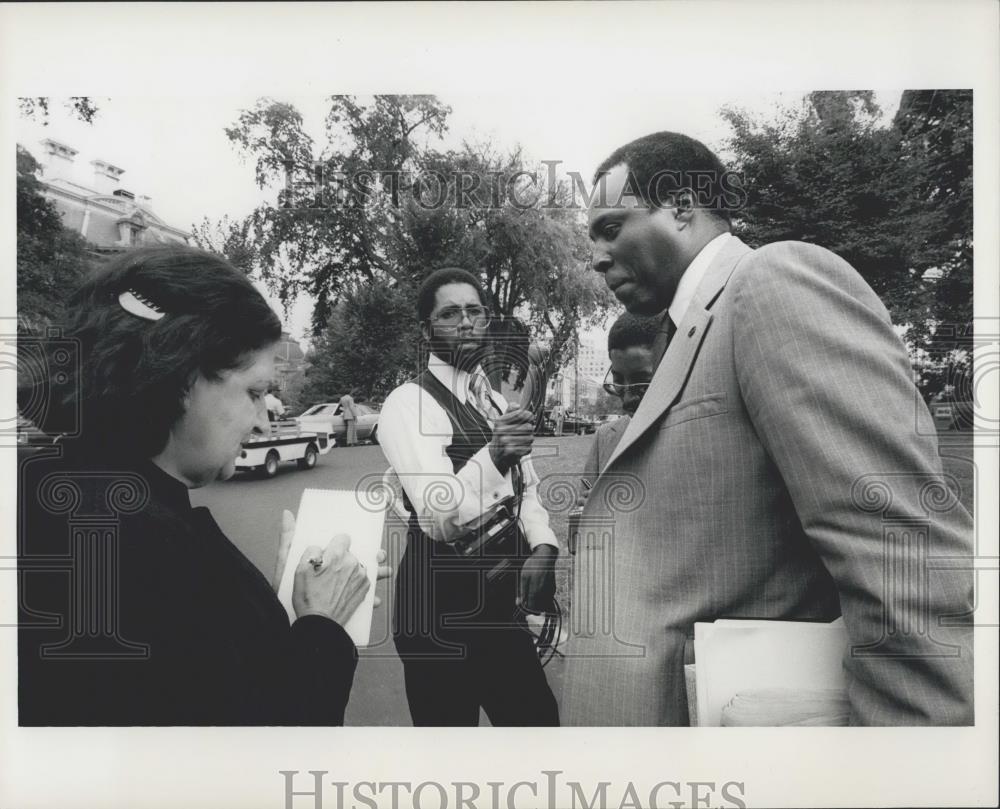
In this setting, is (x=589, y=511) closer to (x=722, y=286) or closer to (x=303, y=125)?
(x=722, y=286)

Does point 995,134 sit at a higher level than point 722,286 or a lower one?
higher

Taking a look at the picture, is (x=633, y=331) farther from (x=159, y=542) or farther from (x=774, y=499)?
(x=159, y=542)

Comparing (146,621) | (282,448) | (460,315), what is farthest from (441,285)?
(146,621)

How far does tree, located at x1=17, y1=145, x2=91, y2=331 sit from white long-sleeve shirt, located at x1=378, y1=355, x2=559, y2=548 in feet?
4.71

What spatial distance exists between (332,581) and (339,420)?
629 mm

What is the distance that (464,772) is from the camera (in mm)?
3018

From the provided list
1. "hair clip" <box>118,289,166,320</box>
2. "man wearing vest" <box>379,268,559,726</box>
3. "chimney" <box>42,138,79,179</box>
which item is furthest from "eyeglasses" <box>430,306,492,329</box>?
"chimney" <box>42,138,79,179</box>

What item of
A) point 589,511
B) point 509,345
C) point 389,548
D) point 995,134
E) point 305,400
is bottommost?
point 389,548

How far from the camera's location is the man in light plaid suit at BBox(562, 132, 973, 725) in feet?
6.18

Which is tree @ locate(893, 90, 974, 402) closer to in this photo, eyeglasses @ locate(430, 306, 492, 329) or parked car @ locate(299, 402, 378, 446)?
eyeglasses @ locate(430, 306, 492, 329)

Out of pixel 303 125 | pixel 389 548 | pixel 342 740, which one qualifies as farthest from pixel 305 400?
pixel 342 740

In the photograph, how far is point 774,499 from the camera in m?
2.09

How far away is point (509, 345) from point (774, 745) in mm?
1863

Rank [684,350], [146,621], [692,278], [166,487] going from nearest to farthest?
[684,350] < [692,278] < [166,487] < [146,621]
